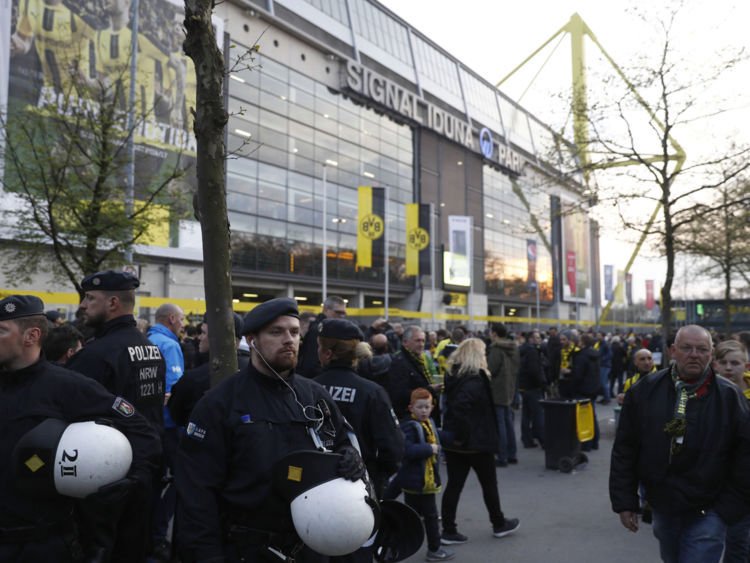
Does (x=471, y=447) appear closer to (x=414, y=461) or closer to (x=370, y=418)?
(x=414, y=461)

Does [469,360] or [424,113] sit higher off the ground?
[424,113]

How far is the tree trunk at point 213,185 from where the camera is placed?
4023 millimetres

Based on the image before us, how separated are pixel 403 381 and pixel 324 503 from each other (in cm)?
480

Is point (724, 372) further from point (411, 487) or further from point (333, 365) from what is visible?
point (333, 365)

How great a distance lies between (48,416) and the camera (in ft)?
9.33

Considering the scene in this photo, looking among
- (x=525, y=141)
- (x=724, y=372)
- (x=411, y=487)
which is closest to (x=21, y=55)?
(x=411, y=487)

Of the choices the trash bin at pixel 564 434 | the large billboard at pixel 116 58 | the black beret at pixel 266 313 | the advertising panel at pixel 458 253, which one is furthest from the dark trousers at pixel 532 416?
the advertising panel at pixel 458 253

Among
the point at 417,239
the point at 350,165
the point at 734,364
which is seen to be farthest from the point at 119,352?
the point at 350,165

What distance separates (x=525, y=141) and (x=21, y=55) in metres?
48.6

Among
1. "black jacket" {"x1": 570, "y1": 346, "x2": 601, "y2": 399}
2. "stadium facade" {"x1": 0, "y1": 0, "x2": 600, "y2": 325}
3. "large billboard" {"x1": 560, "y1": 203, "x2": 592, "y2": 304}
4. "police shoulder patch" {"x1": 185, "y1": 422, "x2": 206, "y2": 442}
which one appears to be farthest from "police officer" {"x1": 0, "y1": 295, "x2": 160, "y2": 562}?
"large billboard" {"x1": 560, "y1": 203, "x2": 592, "y2": 304}

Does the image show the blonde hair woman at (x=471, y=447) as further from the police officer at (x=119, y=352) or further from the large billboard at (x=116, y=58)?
the large billboard at (x=116, y=58)

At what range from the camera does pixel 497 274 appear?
54.6 metres

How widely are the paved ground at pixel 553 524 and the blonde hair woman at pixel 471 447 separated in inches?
7.5

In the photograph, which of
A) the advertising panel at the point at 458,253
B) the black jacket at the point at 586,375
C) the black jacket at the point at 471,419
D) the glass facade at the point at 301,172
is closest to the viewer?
the black jacket at the point at 471,419
